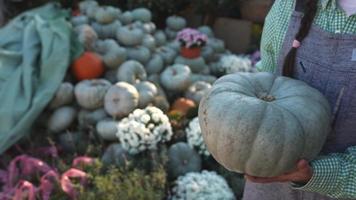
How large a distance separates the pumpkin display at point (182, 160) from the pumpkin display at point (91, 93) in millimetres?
661

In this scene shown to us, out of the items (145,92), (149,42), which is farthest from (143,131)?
A: (149,42)

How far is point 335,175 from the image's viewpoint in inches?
52.1

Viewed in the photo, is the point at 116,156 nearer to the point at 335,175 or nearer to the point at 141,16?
the point at 141,16

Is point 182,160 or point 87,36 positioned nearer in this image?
point 182,160

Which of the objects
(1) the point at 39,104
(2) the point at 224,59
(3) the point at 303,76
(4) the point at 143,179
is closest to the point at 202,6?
(2) the point at 224,59

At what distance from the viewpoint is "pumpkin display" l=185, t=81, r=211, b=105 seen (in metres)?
3.79

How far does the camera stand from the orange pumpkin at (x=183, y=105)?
3635 mm

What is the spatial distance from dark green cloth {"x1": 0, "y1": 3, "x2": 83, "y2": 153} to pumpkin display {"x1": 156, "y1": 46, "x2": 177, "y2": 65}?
74 centimetres

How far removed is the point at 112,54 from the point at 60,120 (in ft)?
2.03

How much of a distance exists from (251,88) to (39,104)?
90.9 inches

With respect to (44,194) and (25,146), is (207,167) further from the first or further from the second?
(25,146)

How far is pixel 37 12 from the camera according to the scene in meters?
4.16

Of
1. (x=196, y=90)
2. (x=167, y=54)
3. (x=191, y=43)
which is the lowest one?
(x=196, y=90)

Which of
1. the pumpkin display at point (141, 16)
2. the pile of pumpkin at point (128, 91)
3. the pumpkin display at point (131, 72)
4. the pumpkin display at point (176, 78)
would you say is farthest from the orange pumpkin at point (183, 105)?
the pumpkin display at point (141, 16)
